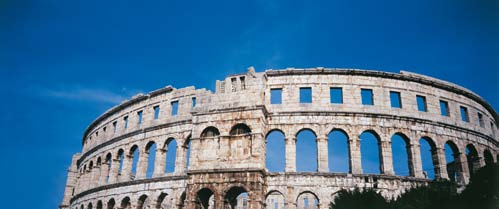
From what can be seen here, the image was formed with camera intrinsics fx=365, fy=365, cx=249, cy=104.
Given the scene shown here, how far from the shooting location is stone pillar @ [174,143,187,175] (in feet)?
84.9

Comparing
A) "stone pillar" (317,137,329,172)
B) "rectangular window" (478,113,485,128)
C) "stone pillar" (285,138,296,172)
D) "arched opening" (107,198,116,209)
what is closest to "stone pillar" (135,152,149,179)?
"arched opening" (107,198,116,209)

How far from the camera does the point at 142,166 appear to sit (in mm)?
28078

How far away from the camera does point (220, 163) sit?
2005 centimetres

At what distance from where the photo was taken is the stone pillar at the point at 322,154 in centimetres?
2286

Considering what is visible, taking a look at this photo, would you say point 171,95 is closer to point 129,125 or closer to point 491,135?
point 129,125

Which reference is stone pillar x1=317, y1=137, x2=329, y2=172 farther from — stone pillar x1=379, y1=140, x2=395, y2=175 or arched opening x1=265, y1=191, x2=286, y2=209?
arched opening x1=265, y1=191, x2=286, y2=209

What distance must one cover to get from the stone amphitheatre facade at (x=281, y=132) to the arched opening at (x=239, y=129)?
0.06 metres

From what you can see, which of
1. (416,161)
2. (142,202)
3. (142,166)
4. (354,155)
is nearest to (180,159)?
(142,166)

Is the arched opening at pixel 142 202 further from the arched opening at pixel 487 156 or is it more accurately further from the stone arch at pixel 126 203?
the arched opening at pixel 487 156

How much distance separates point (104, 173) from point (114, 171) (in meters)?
1.93

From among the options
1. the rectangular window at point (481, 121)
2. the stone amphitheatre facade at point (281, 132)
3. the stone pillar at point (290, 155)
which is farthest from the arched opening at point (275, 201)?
the rectangular window at point (481, 121)

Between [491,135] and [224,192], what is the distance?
22.4 m

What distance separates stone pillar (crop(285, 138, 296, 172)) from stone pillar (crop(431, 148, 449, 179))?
9511 mm

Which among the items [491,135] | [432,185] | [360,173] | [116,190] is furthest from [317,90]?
[116,190]
